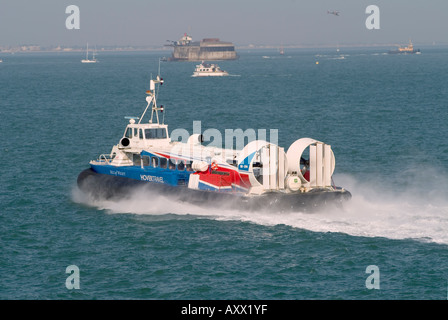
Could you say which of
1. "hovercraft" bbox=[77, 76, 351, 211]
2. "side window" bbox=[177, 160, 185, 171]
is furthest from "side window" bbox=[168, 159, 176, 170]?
"side window" bbox=[177, 160, 185, 171]

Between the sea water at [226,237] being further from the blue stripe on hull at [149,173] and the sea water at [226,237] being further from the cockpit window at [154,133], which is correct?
the cockpit window at [154,133]

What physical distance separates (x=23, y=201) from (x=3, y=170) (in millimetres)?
9402

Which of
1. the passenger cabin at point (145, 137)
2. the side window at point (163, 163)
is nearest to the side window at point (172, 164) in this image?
the side window at point (163, 163)

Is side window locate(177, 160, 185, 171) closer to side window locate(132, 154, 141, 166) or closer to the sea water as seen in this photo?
the sea water

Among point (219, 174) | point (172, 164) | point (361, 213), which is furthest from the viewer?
point (172, 164)

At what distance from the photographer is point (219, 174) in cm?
3316

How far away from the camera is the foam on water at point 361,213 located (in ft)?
93.7

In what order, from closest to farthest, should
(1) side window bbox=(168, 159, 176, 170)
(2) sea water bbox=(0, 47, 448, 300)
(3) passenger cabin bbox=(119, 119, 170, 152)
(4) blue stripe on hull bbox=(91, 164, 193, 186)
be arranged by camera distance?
1. (2) sea water bbox=(0, 47, 448, 300)
2. (4) blue stripe on hull bbox=(91, 164, 193, 186)
3. (1) side window bbox=(168, 159, 176, 170)
4. (3) passenger cabin bbox=(119, 119, 170, 152)

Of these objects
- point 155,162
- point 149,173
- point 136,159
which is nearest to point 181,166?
point 149,173

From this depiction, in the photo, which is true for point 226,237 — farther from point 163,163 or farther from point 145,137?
point 145,137

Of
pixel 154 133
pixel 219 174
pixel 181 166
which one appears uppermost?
pixel 154 133

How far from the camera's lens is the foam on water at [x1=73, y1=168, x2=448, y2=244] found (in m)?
28.5

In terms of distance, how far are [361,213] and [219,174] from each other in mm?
6992

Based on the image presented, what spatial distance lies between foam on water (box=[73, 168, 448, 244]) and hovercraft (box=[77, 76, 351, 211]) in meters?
0.40
